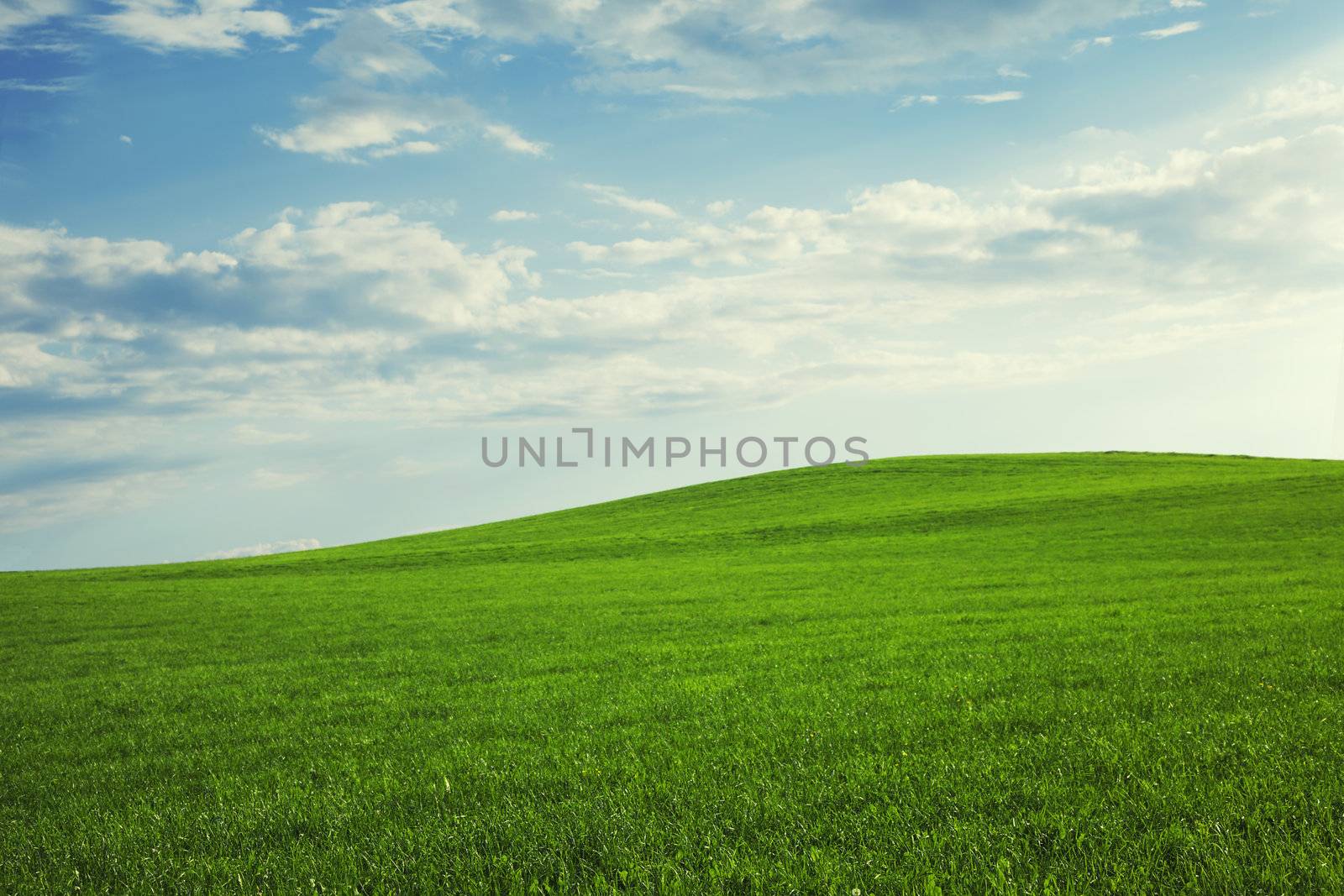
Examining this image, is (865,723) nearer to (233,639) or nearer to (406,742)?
(406,742)

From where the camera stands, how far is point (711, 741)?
10.1m

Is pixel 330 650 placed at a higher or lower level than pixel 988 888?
lower

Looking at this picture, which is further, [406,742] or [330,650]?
[330,650]

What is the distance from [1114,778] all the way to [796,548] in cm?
4129

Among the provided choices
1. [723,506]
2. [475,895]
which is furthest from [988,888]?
[723,506]

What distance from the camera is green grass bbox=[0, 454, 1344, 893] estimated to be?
6648 mm

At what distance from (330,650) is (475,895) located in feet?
56.9

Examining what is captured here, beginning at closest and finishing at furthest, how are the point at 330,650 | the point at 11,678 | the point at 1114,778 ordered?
the point at 1114,778, the point at 11,678, the point at 330,650

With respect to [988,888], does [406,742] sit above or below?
below

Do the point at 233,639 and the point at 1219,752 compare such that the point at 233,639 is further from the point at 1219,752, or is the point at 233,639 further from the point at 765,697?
the point at 1219,752

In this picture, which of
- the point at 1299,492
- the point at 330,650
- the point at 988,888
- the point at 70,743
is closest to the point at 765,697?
the point at 988,888

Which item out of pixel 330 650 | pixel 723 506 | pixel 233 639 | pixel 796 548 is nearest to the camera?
pixel 330 650

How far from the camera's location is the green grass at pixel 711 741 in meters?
6.65

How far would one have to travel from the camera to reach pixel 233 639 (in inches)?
966
